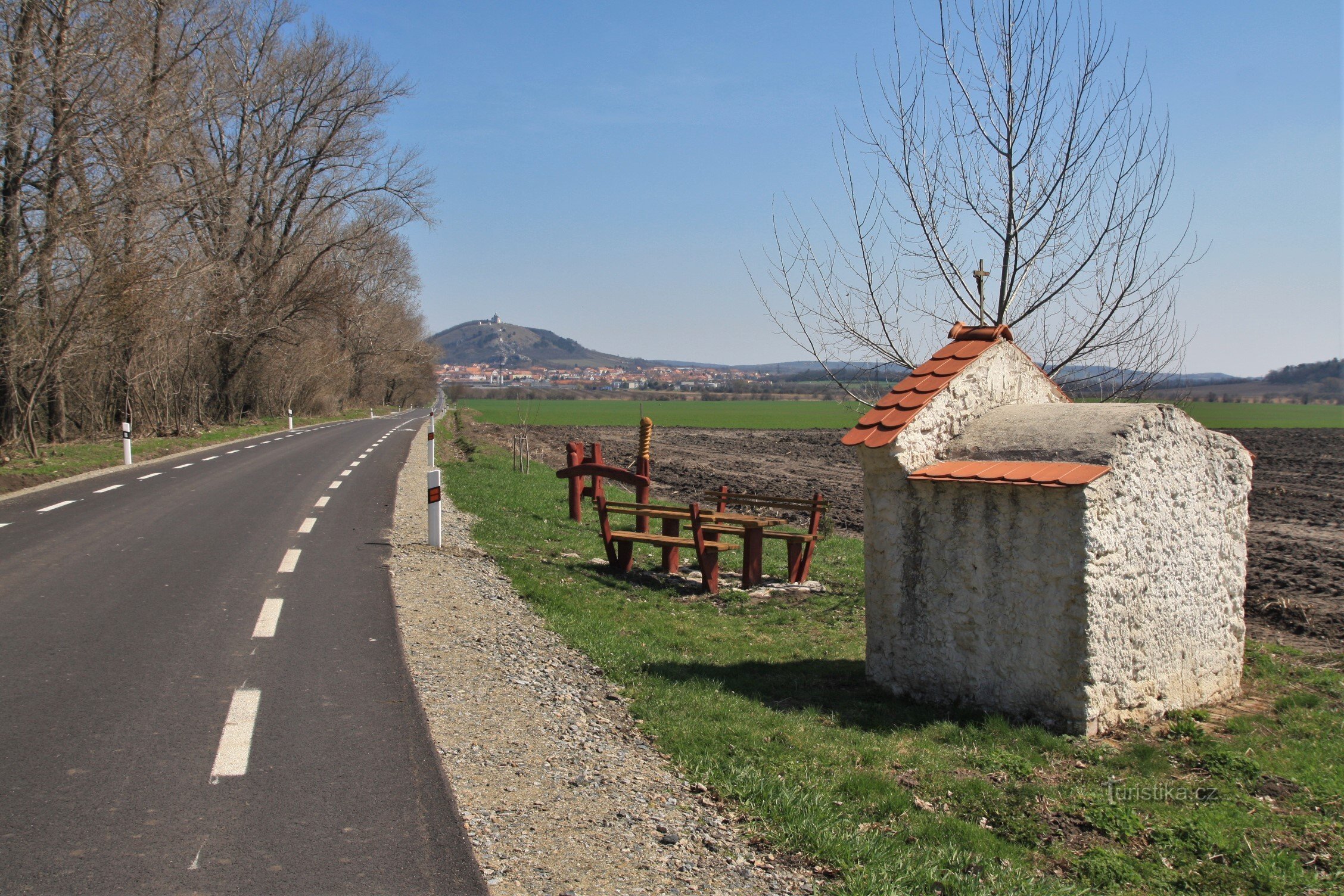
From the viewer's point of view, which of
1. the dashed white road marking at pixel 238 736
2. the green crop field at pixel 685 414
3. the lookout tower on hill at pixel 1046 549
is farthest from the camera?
the green crop field at pixel 685 414

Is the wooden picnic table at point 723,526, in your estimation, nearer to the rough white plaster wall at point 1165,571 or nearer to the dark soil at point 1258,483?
the rough white plaster wall at point 1165,571

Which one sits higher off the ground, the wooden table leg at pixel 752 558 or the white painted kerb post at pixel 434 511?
the white painted kerb post at pixel 434 511

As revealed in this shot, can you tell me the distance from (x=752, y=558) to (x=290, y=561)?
5175 millimetres

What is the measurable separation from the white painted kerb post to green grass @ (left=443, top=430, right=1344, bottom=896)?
11.9 ft

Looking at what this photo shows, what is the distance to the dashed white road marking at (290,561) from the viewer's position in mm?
9320

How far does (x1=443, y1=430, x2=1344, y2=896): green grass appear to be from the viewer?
13.2ft

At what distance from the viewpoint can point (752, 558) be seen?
10734 millimetres

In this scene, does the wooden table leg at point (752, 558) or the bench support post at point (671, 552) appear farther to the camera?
the bench support post at point (671, 552)

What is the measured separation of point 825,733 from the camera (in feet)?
18.6

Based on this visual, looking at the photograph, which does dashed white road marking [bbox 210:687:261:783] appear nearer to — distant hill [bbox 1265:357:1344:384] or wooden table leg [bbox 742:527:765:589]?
wooden table leg [bbox 742:527:765:589]

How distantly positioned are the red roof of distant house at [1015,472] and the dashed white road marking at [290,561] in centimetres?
649

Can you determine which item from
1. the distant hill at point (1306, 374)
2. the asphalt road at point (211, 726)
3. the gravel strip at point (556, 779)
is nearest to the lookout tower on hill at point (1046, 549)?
the gravel strip at point (556, 779)

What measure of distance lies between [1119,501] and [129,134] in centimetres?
2440

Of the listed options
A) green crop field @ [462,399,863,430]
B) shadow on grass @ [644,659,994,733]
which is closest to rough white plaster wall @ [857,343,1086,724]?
shadow on grass @ [644,659,994,733]
